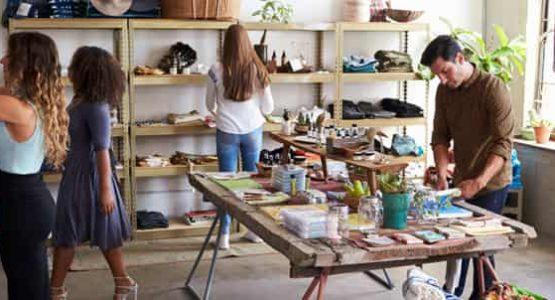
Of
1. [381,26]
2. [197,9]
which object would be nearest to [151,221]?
[197,9]

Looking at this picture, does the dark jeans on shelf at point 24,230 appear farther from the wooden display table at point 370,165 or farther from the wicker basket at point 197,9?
the wicker basket at point 197,9

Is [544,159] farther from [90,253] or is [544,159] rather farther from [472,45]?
[90,253]

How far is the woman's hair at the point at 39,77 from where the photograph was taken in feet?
10.3

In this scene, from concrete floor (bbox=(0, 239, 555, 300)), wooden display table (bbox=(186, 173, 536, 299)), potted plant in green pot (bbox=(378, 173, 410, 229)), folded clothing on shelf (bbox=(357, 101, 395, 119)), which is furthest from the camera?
folded clothing on shelf (bbox=(357, 101, 395, 119))

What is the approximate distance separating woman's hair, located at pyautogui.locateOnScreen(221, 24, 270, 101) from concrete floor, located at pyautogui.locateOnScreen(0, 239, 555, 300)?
1.17 meters

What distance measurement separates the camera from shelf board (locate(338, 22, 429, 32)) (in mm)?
6215

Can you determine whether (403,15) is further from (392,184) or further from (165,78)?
(392,184)

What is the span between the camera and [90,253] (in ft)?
18.1

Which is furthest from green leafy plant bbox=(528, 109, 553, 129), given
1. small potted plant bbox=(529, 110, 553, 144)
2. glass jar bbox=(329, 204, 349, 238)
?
glass jar bbox=(329, 204, 349, 238)

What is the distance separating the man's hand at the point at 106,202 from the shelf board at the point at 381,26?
9.36 feet

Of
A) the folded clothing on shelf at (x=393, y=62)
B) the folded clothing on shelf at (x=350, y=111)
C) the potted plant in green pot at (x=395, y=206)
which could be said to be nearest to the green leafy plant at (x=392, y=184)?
the potted plant in green pot at (x=395, y=206)

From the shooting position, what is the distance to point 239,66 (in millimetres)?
5363

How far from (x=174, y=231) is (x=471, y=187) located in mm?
2831

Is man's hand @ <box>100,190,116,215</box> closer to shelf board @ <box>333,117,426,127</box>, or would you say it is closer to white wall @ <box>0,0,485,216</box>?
white wall @ <box>0,0,485,216</box>
